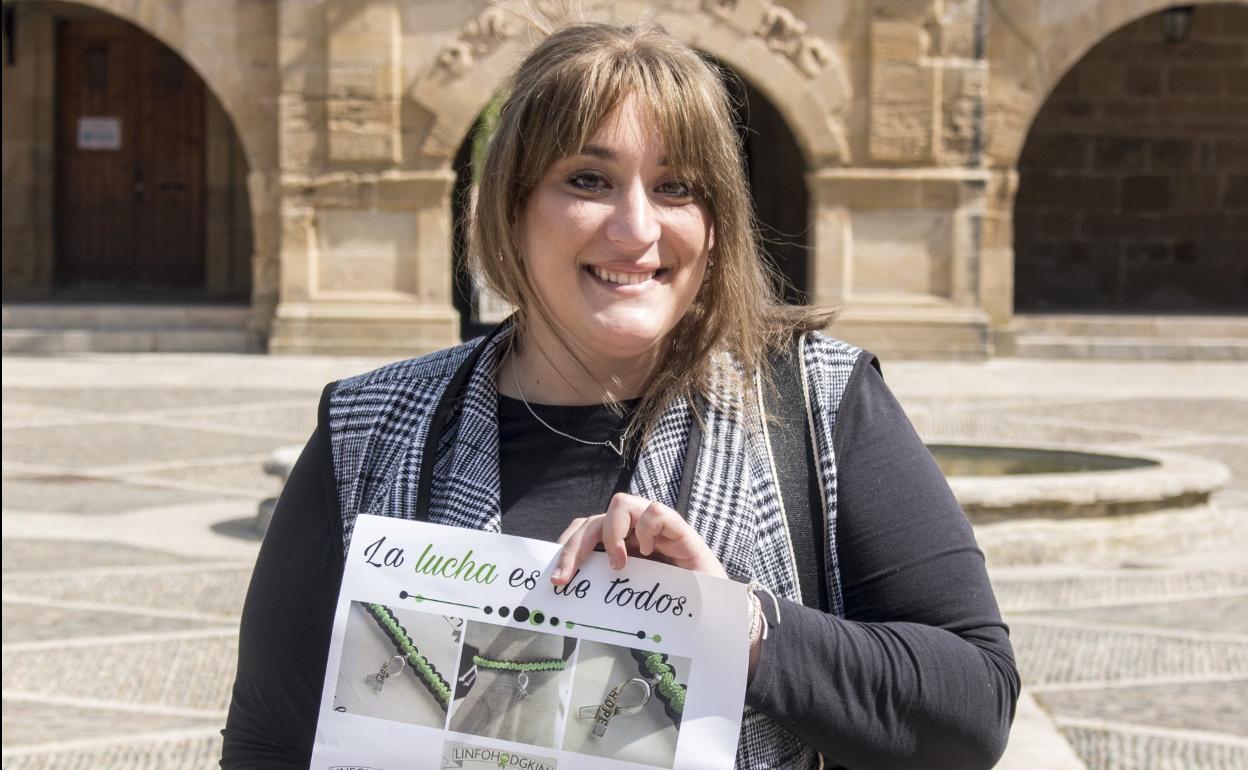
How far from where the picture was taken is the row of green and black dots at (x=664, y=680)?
1638 mm

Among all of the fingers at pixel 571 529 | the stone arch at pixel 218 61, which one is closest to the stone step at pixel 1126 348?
the stone arch at pixel 218 61

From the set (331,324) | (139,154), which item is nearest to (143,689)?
(331,324)

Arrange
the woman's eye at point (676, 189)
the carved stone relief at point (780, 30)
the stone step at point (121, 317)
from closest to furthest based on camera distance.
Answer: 1. the woman's eye at point (676, 189)
2. the carved stone relief at point (780, 30)
3. the stone step at point (121, 317)

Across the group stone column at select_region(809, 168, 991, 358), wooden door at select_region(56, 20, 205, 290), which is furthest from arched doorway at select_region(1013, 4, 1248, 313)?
wooden door at select_region(56, 20, 205, 290)

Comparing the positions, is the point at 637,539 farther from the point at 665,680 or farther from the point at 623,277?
the point at 623,277

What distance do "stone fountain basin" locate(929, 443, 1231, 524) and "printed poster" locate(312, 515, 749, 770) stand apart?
4.78m

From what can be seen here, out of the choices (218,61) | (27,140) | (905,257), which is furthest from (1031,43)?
(27,140)

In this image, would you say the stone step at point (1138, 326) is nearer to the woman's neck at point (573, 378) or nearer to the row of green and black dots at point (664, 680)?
the woman's neck at point (573, 378)

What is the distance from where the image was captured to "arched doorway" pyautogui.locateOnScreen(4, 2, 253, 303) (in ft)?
64.0

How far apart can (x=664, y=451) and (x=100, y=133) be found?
19242 millimetres

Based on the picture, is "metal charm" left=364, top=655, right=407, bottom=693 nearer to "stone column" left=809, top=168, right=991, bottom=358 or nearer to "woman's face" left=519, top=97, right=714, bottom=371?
"woman's face" left=519, top=97, right=714, bottom=371

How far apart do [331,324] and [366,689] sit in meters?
13.7

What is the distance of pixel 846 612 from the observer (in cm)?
178

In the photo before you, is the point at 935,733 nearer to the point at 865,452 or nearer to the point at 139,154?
the point at 865,452
